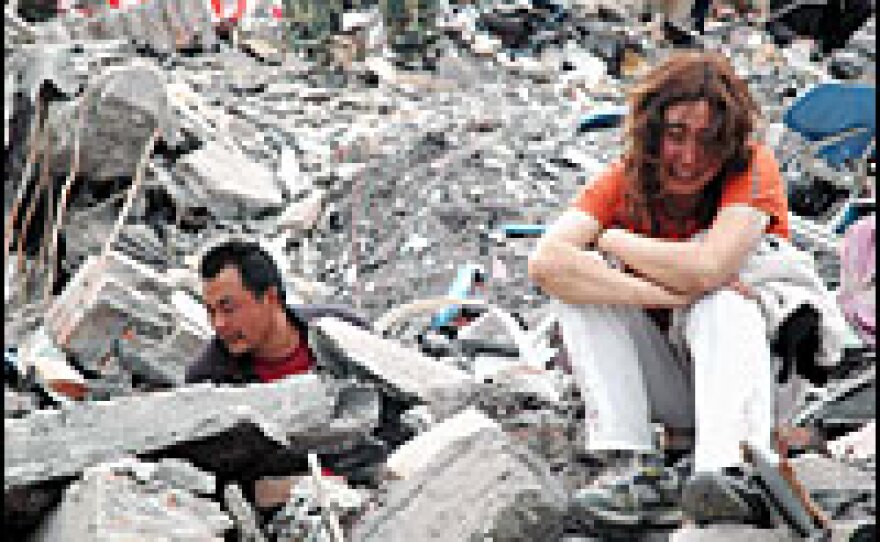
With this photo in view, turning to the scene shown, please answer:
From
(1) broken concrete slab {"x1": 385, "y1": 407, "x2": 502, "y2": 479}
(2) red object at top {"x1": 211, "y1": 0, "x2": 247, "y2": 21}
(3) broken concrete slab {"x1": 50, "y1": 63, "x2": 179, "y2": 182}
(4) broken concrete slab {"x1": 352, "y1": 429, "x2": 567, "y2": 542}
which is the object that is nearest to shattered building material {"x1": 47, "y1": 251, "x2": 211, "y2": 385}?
(3) broken concrete slab {"x1": 50, "y1": 63, "x2": 179, "y2": 182}

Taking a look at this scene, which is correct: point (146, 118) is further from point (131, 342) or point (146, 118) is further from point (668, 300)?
point (668, 300)

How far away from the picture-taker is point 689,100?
309 centimetres

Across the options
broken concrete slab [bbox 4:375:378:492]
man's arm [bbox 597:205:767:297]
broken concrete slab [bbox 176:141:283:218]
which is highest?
man's arm [bbox 597:205:767:297]

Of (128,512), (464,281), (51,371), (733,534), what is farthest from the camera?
(464,281)

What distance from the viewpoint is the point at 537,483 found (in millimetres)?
3004

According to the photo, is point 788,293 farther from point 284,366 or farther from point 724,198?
point 284,366

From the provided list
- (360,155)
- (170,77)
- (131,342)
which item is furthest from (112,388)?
(170,77)

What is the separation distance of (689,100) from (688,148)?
0.36ft

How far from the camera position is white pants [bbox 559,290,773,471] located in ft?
8.98

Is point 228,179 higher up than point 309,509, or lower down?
lower down

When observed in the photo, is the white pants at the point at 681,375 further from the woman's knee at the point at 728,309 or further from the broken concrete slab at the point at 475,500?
the broken concrete slab at the point at 475,500

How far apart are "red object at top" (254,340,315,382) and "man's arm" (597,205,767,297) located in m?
1.15

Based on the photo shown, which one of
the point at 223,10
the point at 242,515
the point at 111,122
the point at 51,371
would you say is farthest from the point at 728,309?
the point at 223,10

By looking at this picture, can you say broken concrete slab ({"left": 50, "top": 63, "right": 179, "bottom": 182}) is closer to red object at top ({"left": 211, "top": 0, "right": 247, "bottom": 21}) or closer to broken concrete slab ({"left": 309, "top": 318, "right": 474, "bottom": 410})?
broken concrete slab ({"left": 309, "top": 318, "right": 474, "bottom": 410})
